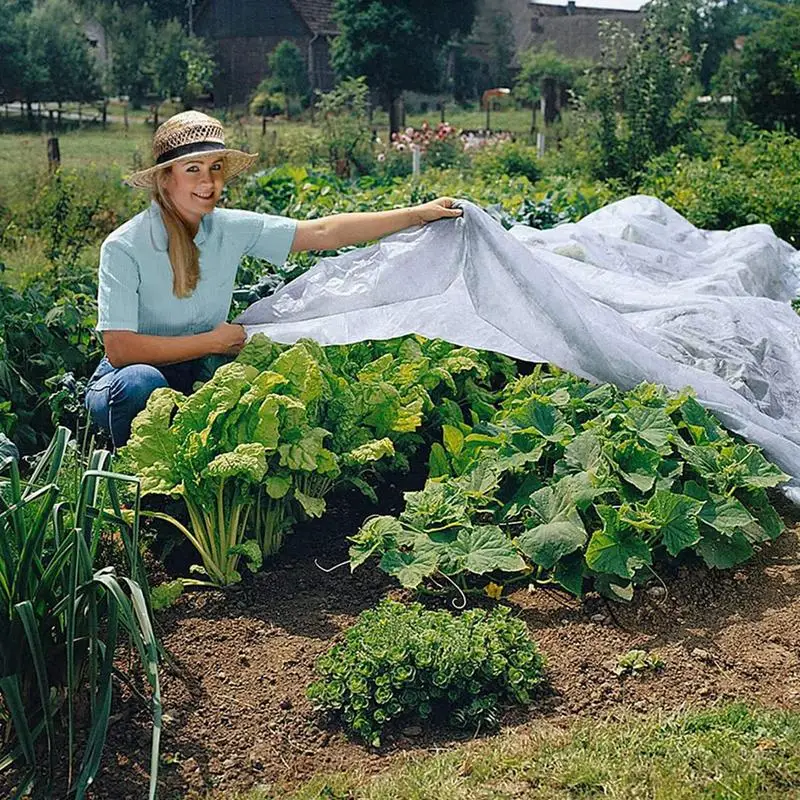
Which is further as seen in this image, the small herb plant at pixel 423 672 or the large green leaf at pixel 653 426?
the large green leaf at pixel 653 426

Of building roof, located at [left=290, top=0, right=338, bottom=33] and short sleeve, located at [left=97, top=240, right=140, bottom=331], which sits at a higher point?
building roof, located at [left=290, top=0, right=338, bottom=33]

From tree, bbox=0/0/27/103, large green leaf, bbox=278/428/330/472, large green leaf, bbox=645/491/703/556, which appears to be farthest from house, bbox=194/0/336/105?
large green leaf, bbox=645/491/703/556

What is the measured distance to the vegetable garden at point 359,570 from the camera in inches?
106

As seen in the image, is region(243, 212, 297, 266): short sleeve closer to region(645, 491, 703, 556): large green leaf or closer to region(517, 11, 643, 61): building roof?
region(645, 491, 703, 556): large green leaf

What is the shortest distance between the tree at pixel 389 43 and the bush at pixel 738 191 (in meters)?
17.1

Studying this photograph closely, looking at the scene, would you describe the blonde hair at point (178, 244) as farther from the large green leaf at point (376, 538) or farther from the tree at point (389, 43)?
the tree at point (389, 43)

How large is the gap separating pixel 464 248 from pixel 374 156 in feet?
32.2

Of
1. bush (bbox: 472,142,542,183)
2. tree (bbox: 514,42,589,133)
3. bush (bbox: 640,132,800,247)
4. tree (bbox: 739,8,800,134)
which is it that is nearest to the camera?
bush (bbox: 640,132,800,247)

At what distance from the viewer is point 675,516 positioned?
136 inches

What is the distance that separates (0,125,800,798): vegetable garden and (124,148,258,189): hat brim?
0.66 m

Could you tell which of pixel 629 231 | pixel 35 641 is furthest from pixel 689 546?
pixel 629 231

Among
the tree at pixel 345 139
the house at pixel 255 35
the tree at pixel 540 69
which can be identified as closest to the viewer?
the tree at pixel 345 139

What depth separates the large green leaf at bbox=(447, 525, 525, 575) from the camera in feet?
10.8

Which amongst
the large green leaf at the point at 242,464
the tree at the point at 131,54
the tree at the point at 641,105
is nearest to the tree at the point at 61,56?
the tree at the point at 131,54
